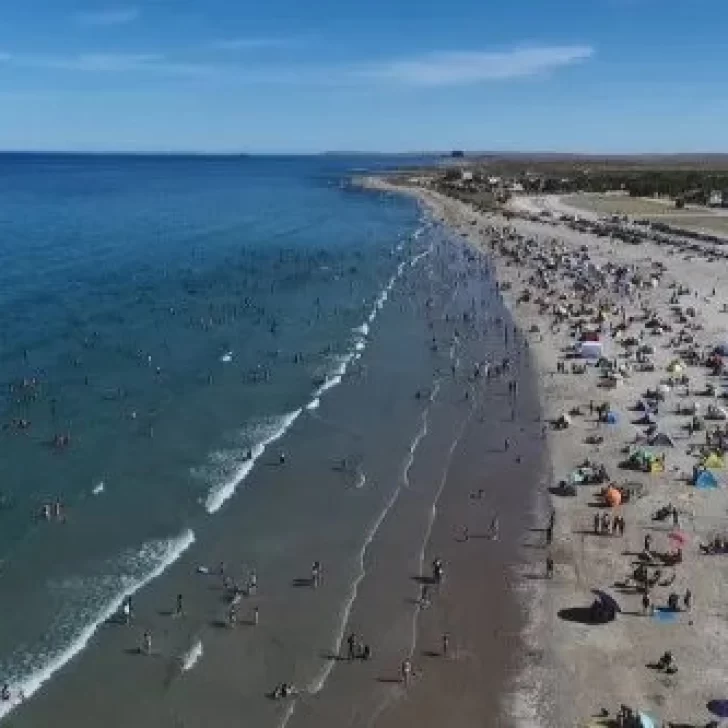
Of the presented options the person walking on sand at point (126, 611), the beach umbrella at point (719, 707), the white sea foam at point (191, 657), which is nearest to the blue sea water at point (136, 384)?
the person walking on sand at point (126, 611)

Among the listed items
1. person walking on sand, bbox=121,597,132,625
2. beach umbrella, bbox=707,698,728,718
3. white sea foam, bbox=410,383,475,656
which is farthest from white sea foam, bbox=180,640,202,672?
beach umbrella, bbox=707,698,728,718

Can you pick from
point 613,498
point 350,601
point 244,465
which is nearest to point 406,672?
point 350,601

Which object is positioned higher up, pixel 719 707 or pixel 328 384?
pixel 328 384

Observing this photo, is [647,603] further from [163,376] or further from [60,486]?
[163,376]

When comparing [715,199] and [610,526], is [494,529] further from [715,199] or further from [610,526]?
[715,199]

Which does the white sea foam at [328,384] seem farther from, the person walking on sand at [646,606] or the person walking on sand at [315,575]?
the person walking on sand at [646,606]

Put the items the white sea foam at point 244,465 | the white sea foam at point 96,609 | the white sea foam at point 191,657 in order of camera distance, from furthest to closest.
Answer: the white sea foam at point 244,465 → the white sea foam at point 191,657 → the white sea foam at point 96,609
